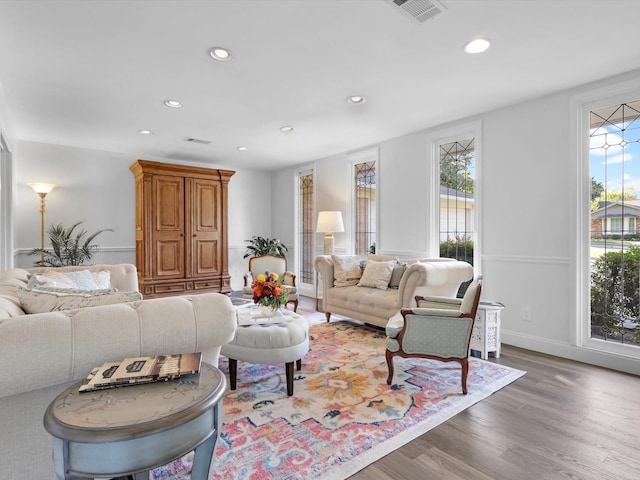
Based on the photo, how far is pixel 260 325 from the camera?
274 centimetres

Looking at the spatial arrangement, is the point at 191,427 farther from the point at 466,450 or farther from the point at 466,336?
the point at 466,336

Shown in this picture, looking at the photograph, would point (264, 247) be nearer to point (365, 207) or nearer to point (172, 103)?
point (365, 207)

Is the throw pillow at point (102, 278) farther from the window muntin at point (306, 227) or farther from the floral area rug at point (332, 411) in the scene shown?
the window muntin at point (306, 227)

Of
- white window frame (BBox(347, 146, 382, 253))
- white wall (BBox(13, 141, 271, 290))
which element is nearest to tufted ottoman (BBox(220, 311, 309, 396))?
white window frame (BBox(347, 146, 382, 253))

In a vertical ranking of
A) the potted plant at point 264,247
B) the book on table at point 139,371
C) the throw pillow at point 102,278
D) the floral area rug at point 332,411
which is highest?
the potted plant at point 264,247

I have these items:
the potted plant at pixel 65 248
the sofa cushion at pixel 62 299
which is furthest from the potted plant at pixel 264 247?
the sofa cushion at pixel 62 299

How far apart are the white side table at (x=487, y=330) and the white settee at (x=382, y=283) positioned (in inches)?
20.9

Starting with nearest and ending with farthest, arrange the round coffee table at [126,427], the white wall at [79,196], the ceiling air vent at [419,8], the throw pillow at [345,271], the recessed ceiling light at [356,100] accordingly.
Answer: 1. the round coffee table at [126,427]
2. the ceiling air vent at [419,8]
3. the recessed ceiling light at [356,100]
4. the throw pillow at [345,271]
5. the white wall at [79,196]

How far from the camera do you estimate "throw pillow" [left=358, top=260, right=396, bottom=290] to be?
4.27 metres

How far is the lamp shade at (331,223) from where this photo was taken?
5355mm

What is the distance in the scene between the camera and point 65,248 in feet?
16.8

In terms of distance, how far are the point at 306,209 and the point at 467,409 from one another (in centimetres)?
493

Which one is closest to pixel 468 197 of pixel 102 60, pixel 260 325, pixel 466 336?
pixel 466 336

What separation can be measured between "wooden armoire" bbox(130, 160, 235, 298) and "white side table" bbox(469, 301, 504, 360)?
4214mm
